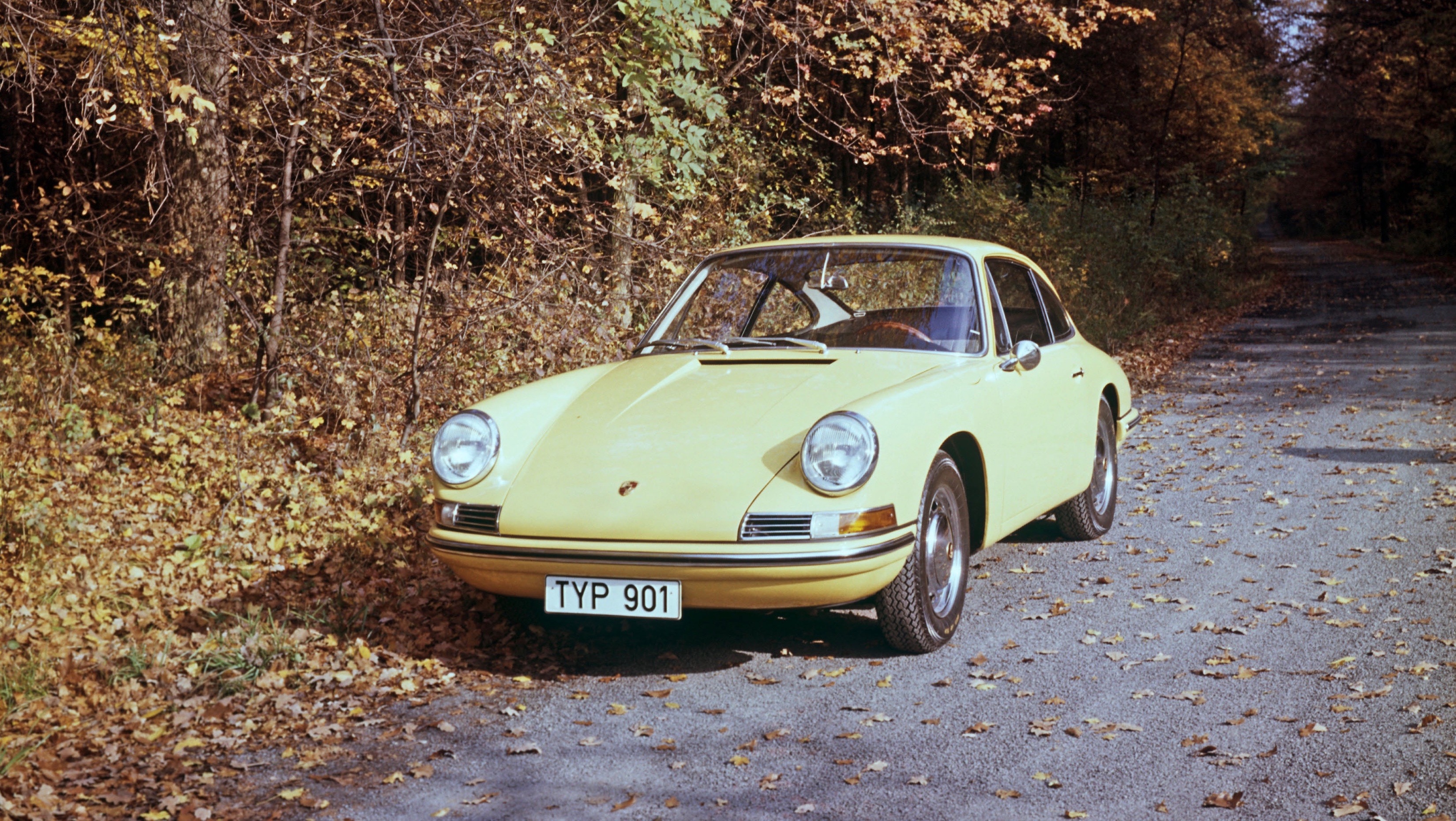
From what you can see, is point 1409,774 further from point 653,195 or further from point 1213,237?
point 1213,237

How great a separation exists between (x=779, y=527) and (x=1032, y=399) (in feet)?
6.59

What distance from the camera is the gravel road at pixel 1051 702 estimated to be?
346cm

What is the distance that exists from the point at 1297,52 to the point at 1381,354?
55.9 feet

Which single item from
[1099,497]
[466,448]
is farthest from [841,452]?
[1099,497]

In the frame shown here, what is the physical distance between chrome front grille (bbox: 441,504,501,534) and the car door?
2231 millimetres

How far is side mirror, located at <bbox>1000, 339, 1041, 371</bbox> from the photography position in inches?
219

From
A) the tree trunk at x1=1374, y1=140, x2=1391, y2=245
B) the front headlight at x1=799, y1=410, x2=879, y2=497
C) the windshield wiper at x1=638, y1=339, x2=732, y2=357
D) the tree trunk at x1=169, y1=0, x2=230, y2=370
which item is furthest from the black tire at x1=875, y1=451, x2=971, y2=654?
the tree trunk at x1=1374, y1=140, x2=1391, y2=245

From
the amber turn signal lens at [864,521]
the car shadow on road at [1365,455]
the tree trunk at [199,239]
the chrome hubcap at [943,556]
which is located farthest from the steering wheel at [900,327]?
the tree trunk at [199,239]

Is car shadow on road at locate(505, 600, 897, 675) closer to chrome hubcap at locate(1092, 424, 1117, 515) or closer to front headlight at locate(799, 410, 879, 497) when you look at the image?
front headlight at locate(799, 410, 879, 497)

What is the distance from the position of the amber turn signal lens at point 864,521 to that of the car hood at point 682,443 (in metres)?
0.32

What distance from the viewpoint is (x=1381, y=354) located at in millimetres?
15203

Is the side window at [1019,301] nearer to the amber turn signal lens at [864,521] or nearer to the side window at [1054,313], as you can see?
the side window at [1054,313]

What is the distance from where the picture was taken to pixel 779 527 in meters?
4.25

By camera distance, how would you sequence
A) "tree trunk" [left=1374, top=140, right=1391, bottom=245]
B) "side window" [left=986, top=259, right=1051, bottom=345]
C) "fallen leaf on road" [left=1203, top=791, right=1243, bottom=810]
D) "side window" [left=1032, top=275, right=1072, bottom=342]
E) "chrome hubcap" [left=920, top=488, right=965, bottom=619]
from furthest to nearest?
"tree trunk" [left=1374, top=140, right=1391, bottom=245], "side window" [left=1032, top=275, right=1072, bottom=342], "side window" [left=986, top=259, right=1051, bottom=345], "chrome hubcap" [left=920, top=488, right=965, bottom=619], "fallen leaf on road" [left=1203, top=791, right=1243, bottom=810]
